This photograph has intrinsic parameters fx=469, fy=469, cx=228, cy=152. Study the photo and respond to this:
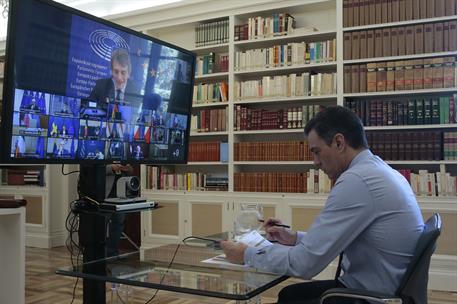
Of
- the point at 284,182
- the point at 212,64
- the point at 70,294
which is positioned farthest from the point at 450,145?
the point at 70,294

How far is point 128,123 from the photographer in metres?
2.24

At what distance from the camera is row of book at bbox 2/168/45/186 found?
20.9 feet

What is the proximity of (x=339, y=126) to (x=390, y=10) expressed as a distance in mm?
3038

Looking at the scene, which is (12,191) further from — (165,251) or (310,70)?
(165,251)

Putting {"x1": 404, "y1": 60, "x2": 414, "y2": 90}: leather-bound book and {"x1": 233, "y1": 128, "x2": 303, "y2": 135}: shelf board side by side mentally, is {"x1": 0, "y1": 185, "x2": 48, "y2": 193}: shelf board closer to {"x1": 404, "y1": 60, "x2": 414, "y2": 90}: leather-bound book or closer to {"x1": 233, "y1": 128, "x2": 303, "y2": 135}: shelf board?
{"x1": 233, "y1": 128, "x2": 303, "y2": 135}: shelf board

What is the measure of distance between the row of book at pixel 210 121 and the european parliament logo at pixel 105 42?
2.89m

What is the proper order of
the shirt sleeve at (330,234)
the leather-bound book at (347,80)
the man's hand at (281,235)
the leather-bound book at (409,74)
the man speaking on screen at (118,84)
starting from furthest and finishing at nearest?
the leather-bound book at (347,80)
the leather-bound book at (409,74)
the man speaking on screen at (118,84)
the man's hand at (281,235)
the shirt sleeve at (330,234)

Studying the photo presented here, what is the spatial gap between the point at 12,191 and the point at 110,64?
5.13 meters

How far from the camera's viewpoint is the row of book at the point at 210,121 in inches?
199

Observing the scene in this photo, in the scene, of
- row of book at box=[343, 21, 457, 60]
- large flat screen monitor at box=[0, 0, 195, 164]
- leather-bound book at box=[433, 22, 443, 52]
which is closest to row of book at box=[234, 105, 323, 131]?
row of book at box=[343, 21, 457, 60]

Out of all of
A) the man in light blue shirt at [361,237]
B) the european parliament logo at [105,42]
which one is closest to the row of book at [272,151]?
the european parliament logo at [105,42]

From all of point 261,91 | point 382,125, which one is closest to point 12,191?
point 261,91

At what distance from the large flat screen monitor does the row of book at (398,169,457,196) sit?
2.54 meters

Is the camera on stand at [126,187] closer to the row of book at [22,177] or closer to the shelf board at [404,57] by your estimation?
the shelf board at [404,57]
